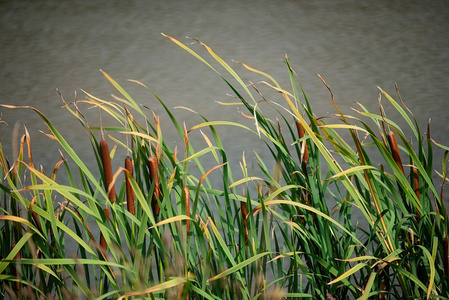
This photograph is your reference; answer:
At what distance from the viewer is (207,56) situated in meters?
1.87

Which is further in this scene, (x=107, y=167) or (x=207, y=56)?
(x=207, y=56)

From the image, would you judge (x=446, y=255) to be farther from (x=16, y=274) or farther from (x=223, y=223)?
(x=16, y=274)

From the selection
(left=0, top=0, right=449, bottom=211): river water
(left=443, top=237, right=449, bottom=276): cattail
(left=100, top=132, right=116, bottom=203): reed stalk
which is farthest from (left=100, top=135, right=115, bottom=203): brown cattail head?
(left=0, top=0, right=449, bottom=211): river water

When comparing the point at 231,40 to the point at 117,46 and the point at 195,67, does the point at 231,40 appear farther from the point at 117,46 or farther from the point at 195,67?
the point at 117,46

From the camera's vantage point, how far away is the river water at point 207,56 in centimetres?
148

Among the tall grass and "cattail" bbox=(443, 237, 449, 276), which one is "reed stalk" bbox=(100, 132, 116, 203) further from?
"cattail" bbox=(443, 237, 449, 276)

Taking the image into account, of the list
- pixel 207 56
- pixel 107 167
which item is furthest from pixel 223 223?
pixel 207 56

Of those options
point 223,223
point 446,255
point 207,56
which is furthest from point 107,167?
point 207,56

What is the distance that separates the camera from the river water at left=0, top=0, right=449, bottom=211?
1477 millimetres

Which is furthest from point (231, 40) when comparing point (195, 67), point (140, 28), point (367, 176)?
point (367, 176)

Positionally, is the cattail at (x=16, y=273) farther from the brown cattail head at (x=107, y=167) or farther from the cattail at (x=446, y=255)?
the cattail at (x=446, y=255)

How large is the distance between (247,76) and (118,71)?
424 millimetres

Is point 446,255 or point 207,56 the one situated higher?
point 446,255

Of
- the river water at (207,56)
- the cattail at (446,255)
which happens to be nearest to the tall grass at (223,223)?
the cattail at (446,255)
